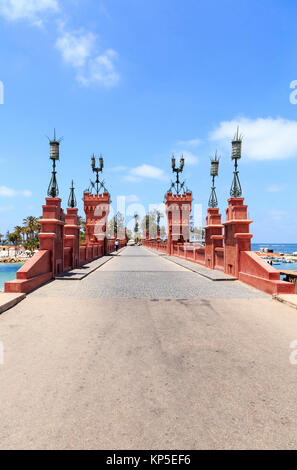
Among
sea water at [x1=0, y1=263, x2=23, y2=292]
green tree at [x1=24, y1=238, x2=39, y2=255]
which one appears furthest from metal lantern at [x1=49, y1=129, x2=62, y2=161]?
green tree at [x1=24, y1=238, x2=39, y2=255]

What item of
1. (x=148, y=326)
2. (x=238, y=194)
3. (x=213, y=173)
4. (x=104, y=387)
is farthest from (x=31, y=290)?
(x=213, y=173)

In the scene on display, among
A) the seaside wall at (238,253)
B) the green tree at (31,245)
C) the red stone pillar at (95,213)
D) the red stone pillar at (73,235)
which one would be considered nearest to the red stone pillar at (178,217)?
the red stone pillar at (95,213)

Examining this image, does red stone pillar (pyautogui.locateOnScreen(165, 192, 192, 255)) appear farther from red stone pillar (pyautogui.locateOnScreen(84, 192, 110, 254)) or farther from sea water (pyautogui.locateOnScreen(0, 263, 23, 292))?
sea water (pyautogui.locateOnScreen(0, 263, 23, 292))

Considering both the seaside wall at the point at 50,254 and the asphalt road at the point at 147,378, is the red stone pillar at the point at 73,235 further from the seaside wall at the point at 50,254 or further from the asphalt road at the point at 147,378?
the asphalt road at the point at 147,378

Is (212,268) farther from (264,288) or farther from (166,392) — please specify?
(166,392)

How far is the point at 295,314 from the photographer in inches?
270

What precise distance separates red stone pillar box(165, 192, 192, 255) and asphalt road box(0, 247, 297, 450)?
27.2 meters

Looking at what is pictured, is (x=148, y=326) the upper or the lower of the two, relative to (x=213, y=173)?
lower

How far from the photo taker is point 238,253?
11984 millimetres

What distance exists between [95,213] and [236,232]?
2874cm

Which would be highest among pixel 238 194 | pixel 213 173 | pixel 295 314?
pixel 213 173

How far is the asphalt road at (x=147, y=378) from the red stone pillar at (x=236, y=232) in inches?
197

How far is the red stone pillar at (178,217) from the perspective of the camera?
34.4 m
